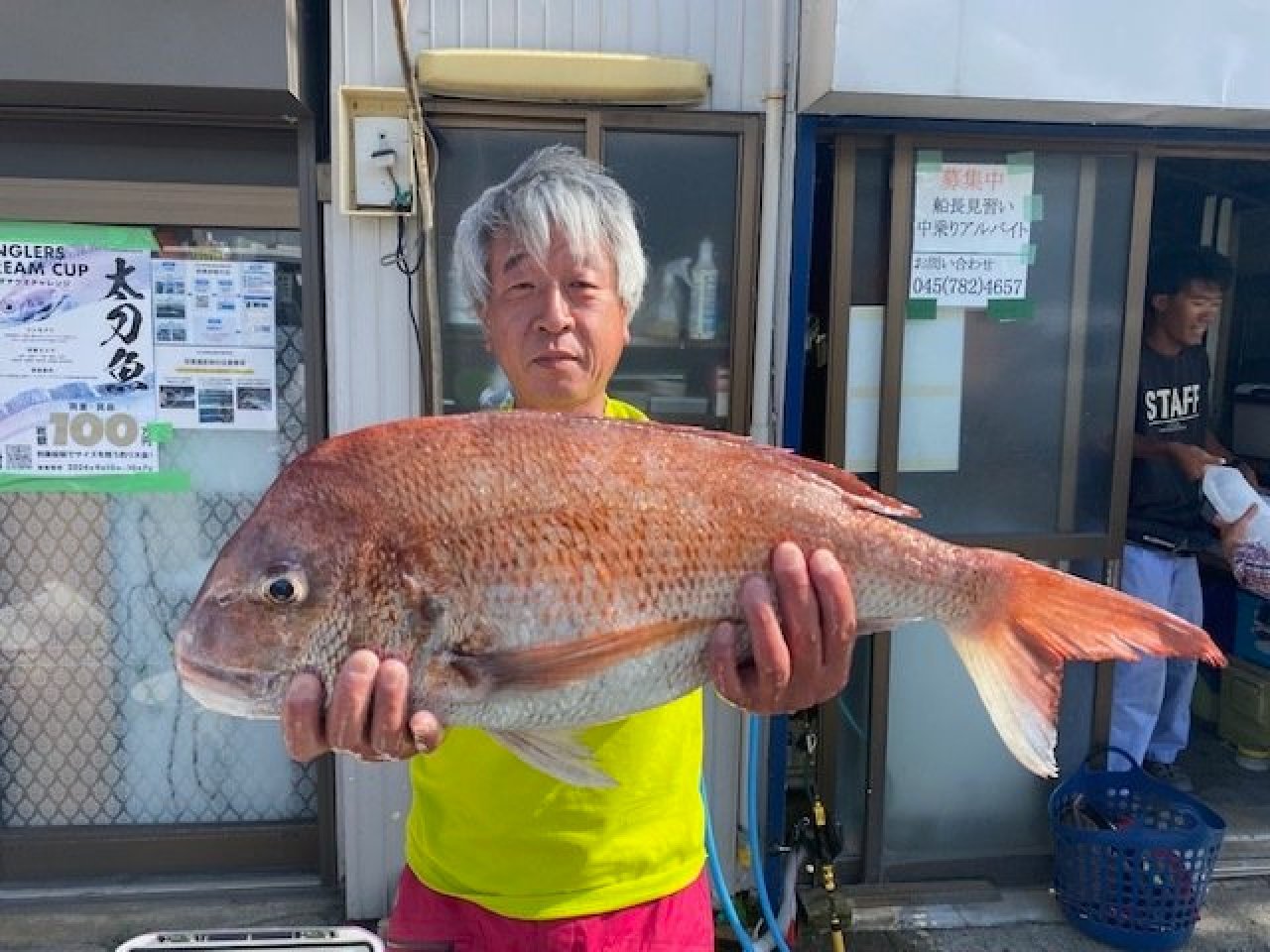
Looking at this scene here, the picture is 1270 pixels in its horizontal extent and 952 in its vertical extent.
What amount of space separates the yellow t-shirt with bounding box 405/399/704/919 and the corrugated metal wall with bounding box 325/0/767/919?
1.77 meters

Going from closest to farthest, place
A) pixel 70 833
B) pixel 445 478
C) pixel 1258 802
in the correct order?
pixel 445 478, pixel 70 833, pixel 1258 802

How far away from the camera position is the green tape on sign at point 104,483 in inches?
145

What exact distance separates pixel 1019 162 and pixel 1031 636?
8.12ft

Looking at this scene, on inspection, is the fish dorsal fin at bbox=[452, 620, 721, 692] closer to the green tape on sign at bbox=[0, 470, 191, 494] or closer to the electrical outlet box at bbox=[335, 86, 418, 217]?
the electrical outlet box at bbox=[335, 86, 418, 217]

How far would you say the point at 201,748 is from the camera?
13.1 feet

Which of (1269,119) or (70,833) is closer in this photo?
(1269,119)

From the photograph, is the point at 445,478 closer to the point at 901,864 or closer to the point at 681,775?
the point at 681,775

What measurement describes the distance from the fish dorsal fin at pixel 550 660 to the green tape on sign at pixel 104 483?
2.78 meters

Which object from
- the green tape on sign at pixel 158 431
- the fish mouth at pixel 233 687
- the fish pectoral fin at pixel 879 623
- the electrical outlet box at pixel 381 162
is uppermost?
the electrical outlet box at pixel 381 162

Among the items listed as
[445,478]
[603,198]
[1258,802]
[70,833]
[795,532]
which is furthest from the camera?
[1258,802]

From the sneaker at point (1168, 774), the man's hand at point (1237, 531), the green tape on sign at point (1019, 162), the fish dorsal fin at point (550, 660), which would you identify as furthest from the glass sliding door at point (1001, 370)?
the fish dorsal fin at point (550, 660)

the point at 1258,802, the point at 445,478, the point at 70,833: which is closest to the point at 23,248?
the point at 70,833

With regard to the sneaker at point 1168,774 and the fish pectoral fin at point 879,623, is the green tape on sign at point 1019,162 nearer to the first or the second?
the fish pectoral fin at point 879,623

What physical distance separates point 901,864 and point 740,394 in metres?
2.15
